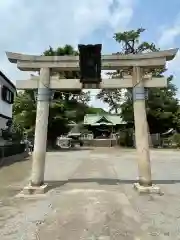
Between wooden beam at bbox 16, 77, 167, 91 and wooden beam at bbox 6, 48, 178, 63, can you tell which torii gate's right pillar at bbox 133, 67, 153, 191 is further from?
wooden beam at bbox 6, 48, 178, 63

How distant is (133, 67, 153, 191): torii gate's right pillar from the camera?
35.7ft

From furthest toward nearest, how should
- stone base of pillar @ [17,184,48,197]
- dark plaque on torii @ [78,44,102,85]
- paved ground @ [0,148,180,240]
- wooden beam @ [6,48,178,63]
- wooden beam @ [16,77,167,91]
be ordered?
1. wooden beam @ [16,77,167,91]
2. wooden beam @ [6,48,178,63]
3. dark plaque on torii @ [78,44,102,85]
4. stone base of pillar @ [17,184,48,197]
5. paved ground @ [0,148,180,240]

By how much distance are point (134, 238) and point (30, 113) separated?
3097 centimetres

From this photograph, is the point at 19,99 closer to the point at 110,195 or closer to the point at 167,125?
the point at 167,125

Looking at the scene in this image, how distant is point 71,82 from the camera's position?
452 inches

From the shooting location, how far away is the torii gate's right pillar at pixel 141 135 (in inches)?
429

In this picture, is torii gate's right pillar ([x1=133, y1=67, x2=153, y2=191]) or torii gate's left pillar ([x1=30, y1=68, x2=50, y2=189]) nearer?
torii gate's right pillar ([x1=133, y1=67, x2=153, y2=191])

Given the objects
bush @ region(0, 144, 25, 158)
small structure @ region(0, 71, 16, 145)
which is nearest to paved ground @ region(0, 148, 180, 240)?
bush @ region(0, 144, 25, 158)

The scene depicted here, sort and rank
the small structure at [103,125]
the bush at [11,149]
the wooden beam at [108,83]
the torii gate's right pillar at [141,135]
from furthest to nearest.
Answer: the small structure at [103,125] < the bush at [11,149] < the wooden beam at [108,83] < the torii gate's right pillar at [141,135]

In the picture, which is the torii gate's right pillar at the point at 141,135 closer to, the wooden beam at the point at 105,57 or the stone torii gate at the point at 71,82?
the stone torii gate at the point at 71,82

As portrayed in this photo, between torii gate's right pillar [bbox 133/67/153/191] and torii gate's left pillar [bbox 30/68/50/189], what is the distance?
9.20ft

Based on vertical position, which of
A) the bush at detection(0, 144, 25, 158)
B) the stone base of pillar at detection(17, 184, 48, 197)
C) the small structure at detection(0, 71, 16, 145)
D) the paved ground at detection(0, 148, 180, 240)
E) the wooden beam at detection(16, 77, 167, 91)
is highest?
the small structure at detection(0, 71, 16, 145)

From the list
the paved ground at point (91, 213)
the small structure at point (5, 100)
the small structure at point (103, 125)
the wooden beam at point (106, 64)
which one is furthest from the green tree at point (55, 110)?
the paved ground at point (91, 213)

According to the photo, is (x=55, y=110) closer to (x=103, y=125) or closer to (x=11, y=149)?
(x=11, y=149)
